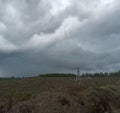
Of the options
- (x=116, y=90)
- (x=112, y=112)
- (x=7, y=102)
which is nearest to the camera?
(x=7, y=102)

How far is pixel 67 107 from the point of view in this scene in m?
35.4

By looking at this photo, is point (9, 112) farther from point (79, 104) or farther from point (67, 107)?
point (79, 104)

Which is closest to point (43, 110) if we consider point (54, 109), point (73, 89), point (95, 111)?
point (54, 109)

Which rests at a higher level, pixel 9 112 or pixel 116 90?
pixel 116 90

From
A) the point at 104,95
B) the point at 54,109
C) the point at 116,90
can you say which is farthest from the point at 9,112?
the point at 116,90

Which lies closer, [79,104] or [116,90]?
[79,104]

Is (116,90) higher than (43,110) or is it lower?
higher

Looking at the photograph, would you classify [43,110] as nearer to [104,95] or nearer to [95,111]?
[95,111]

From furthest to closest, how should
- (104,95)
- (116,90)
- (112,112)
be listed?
(116,90) < (104,95) < (112,112)

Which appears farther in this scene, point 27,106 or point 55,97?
point 55,97

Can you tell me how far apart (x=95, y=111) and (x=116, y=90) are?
14.3 metres

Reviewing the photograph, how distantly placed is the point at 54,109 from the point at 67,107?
166 cm

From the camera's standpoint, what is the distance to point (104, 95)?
45.4 meters

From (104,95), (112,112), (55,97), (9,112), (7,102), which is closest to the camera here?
(9,112)
